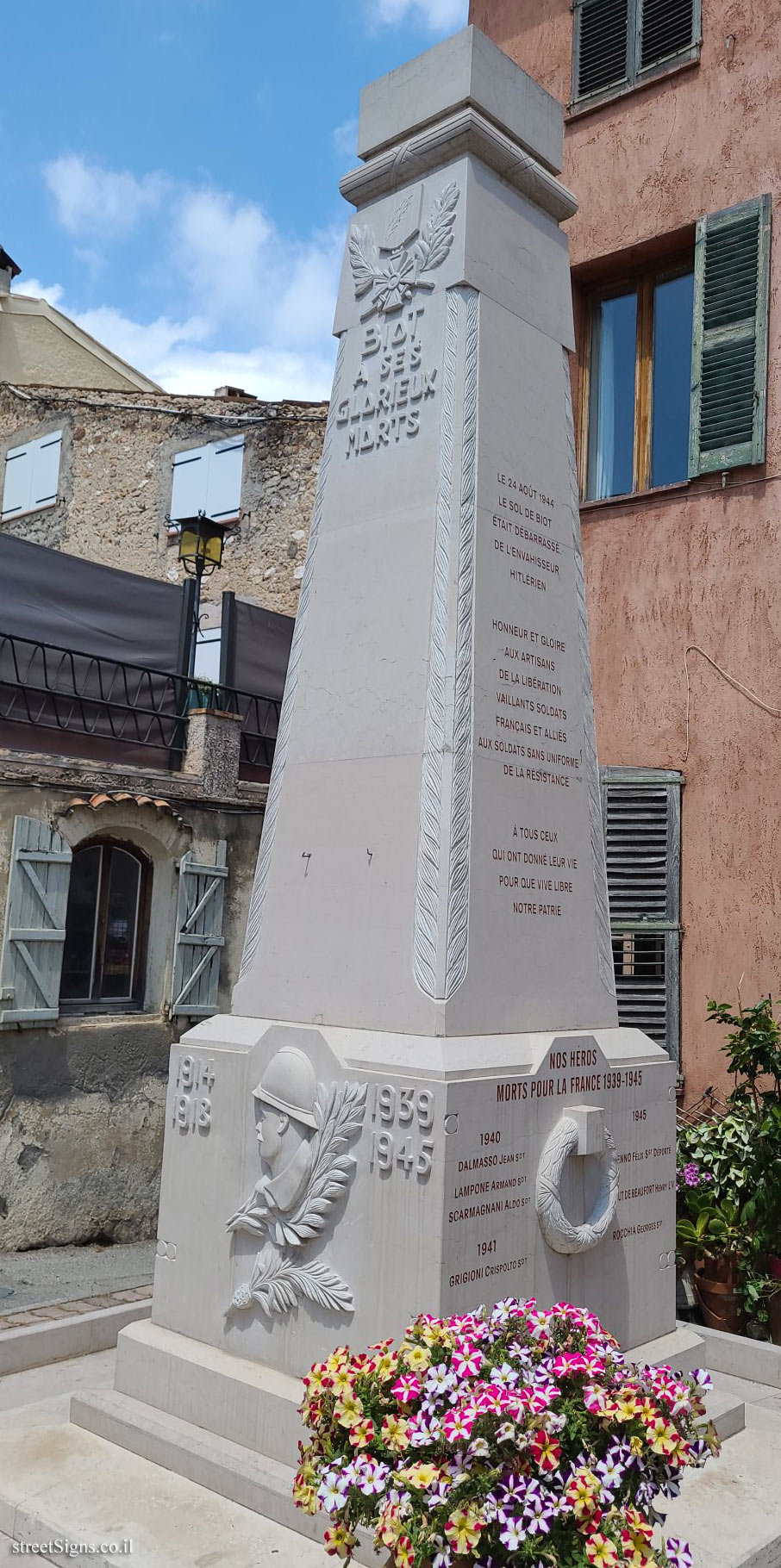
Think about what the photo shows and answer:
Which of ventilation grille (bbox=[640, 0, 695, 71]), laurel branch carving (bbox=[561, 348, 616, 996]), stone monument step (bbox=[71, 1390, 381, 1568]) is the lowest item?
stone monument step (bbox=[71, 1390, 381, 1568])

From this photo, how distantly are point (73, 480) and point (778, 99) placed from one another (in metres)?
11.0

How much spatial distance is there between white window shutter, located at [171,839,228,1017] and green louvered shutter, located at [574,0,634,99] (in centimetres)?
628

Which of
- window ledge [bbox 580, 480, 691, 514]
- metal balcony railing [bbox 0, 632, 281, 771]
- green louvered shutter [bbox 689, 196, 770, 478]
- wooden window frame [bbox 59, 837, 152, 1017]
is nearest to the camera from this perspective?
green louvered shutter [bbox 689, 196, 770, 478]

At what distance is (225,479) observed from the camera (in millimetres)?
15094

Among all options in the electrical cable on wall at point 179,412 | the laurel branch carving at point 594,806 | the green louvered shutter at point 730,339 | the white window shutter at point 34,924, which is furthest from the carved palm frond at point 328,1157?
the electrical cable on wall at point 179,412

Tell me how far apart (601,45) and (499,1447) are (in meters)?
9.24

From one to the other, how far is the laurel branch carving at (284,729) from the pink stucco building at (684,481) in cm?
340

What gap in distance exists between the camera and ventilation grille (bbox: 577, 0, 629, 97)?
8703 mm

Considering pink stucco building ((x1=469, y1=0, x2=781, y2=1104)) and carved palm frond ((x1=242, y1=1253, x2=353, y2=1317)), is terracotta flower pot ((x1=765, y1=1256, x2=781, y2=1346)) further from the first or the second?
carved palm frond ((x1=242, y1=1253, x2=353, y2=1317))

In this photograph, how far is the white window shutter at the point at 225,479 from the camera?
15023 mm

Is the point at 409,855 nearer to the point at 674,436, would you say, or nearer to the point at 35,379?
the point at 674,436

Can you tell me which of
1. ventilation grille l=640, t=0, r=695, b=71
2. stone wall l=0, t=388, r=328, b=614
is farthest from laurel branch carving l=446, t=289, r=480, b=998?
stone wall l=0, t=388, r=328, b=614

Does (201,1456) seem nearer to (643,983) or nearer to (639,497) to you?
(643,983)

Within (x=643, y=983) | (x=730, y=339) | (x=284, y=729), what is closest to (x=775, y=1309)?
(x=643, y=983)
